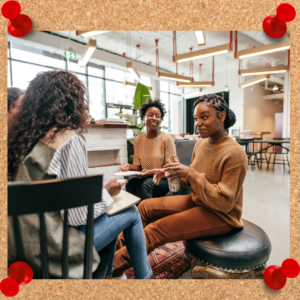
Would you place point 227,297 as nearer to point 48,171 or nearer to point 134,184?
point 48,171

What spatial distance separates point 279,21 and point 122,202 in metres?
0.92

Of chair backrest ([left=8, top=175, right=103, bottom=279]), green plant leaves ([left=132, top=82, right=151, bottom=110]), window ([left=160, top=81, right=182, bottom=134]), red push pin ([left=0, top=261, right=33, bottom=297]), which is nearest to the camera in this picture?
chair backrest ([left=8, top=175, right=103, bottom=279])

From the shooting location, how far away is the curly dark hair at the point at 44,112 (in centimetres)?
57

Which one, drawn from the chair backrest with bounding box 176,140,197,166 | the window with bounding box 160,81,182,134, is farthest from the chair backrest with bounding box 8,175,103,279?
the window with bounding box 160,81,182,134

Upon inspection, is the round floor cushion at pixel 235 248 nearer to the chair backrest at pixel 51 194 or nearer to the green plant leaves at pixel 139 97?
the chair backrest at pixel 51 194

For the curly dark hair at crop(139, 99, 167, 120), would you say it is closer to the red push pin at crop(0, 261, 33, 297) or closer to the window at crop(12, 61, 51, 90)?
the window at crop(12, 61, 51, 90)

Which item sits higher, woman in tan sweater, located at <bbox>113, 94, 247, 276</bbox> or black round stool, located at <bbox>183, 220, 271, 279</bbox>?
woman in tan sweater, located at <bbox>113, 94, 247, 276</bbox>

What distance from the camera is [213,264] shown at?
813 mm

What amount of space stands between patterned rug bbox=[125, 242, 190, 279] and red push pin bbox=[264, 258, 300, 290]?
0.37 metres

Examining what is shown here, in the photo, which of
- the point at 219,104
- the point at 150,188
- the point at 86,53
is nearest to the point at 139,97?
the point at 150,188

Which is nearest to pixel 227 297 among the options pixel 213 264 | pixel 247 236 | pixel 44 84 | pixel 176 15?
pixel 213 264

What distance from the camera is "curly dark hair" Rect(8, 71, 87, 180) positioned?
0.57m

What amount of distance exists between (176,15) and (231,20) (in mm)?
220

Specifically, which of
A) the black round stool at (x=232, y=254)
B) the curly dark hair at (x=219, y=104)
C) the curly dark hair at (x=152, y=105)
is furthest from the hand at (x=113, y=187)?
the curly dark hair at (x=152, y=105)
